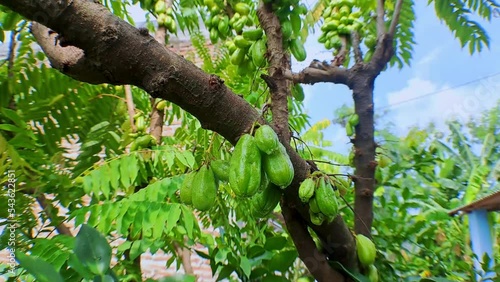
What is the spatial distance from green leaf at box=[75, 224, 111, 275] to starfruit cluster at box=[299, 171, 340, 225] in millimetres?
351

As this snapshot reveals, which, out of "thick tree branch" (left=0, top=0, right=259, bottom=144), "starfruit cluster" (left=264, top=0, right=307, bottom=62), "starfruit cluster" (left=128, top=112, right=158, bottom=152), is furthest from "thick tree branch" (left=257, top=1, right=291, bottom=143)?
"starfruit cluster" (left=128, top=112, right=158, bottom=152)

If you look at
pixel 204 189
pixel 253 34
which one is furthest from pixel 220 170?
pixel 253 34

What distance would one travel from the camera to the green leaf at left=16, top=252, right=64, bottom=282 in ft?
1.37

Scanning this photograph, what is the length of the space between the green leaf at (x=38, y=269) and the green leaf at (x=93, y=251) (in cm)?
4

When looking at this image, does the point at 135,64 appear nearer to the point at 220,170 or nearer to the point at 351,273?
the point at 220,170

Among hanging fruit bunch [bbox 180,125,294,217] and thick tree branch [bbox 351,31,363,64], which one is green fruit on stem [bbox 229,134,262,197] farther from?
thick tree branch [bbox 351,31,363,64]

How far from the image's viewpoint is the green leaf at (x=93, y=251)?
18.7 inches

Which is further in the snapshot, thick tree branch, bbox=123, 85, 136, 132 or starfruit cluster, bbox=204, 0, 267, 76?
thick tree branch, bbox=123, 85, 136, 132

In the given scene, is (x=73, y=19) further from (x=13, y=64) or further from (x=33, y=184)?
(x=13, y=64)

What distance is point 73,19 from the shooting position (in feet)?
1.84

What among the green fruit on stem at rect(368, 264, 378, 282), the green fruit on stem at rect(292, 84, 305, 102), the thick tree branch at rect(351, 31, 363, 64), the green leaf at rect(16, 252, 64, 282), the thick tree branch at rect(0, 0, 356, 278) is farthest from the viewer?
the thick tree branch at rect(351, 31, 363, 64)

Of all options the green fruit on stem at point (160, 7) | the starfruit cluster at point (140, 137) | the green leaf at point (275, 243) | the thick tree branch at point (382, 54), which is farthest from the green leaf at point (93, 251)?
the green fruit on stem at point (160, 7)

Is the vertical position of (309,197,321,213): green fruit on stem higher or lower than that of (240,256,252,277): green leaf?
higher

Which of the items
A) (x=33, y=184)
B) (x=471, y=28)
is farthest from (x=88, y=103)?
(x=471, y=28)
